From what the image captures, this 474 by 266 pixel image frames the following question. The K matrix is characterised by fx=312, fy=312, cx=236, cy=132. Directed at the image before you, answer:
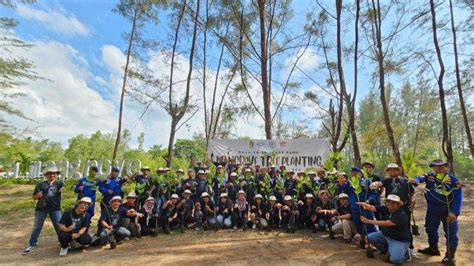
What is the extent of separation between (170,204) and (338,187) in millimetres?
3966

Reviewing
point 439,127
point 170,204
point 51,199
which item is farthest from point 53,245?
point 439,127

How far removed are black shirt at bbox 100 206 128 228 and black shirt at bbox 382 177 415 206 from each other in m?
5.33

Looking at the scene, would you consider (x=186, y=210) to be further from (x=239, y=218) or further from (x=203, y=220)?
(x=239, y=218)

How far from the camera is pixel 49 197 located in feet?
20.6

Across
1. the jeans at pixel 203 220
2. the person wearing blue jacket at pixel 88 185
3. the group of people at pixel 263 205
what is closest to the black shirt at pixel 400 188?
the group of people at pixel 263 205

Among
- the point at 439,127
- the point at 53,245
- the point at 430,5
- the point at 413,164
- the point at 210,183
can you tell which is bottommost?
the point at 53,245

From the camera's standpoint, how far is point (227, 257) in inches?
214

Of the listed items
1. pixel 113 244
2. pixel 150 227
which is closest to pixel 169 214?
pixel 150 227

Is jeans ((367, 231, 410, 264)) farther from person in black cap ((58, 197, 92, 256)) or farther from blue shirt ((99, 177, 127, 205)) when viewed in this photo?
blue shirt ((99, 177, 127, 205))

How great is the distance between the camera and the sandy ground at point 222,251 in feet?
17.1

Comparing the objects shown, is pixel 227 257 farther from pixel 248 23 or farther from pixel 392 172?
pixel 248 23

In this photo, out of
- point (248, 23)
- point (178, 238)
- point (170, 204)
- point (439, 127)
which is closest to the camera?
point (178, 238)

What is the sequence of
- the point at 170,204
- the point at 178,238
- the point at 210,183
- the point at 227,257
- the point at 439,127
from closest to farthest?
the point at 227,257
the point at 178,238
the point at 170,204
the point at 210,183
the point at 439,127

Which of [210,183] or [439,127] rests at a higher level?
[439,127]
